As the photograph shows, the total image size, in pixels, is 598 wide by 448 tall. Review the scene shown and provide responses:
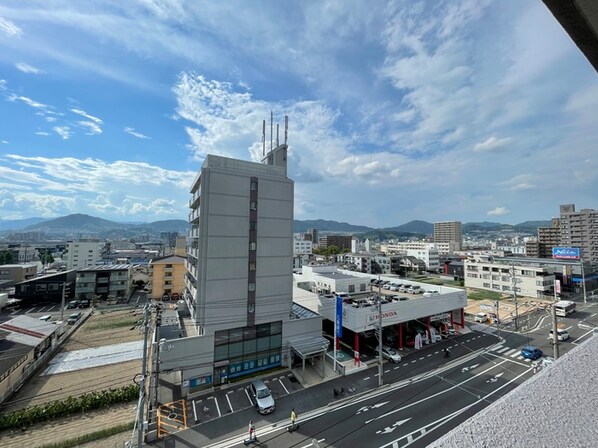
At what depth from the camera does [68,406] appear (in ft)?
54.0

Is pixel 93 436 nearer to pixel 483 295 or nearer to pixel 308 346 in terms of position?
pixel 308 346

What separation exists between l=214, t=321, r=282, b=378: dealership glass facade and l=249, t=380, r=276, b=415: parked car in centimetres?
271

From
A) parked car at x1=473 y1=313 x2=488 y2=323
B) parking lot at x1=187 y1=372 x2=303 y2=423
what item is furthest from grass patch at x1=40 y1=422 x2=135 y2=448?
parked car at x1=473 y1=313 x2=488 y2=323

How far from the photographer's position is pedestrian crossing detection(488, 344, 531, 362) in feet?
75.5

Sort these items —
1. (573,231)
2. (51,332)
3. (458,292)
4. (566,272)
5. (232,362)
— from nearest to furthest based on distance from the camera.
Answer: (232,362)
(51,332)
(458,292)
(566,272)
(573,231)

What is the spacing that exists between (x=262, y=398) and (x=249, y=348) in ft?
15.1

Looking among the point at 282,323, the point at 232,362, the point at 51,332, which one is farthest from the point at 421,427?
the point at 51,332

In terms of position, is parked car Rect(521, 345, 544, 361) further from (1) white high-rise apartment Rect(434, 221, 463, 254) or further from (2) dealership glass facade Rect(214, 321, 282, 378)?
(1) white high-rise apartment Rect(434, 221, 463, 254)

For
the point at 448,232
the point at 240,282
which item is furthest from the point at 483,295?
the point at 448,232

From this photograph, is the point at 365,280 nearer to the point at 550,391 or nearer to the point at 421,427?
the point at 421,427

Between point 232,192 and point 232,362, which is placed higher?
point 232,192

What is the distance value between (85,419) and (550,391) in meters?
22.6

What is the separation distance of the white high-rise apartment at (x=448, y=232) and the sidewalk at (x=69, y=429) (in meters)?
148

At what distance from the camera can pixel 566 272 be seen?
4838 cm
